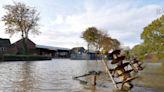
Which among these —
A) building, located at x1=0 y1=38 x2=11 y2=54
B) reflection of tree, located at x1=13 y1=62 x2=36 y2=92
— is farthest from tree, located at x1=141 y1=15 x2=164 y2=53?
building, located at x1=0 y1=38 x2=11 y2=54

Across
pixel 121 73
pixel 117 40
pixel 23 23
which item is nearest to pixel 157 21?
pixel 121 73

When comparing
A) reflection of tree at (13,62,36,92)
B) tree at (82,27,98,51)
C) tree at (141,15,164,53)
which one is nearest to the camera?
reflection of tree at (13,62,36,92)

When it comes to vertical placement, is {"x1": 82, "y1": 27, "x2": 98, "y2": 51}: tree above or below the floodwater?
above

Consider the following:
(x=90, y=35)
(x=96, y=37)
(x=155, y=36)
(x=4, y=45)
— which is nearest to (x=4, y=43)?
(x=4, y=45)

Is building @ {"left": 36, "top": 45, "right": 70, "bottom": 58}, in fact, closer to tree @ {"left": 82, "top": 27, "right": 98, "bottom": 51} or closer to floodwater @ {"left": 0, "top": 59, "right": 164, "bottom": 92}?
tree @ {"left": 82, "top": 27, "right": 98, "bottom": 51}

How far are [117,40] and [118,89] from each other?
118147 mm

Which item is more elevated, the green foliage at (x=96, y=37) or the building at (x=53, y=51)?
the green foliage at (x=96, y=37)

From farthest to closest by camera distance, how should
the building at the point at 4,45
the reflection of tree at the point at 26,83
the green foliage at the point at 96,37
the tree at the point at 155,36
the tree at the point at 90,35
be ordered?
the tree at the point at 90,35 → the green foliage at the point at 96,37 → the building at the point at 4,45 → the tree at the point at 155,36 → the reflection of tree at the point at 26,83

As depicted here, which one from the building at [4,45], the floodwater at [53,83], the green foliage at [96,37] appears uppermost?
the green foliage at [96,37]

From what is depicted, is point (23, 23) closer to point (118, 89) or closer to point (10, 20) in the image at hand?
point (10, 20)

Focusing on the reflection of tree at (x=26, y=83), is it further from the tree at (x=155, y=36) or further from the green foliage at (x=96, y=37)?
the green foliage at (x=96, y=37)

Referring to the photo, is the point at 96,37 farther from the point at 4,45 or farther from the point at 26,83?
Answer: the point at 26,83

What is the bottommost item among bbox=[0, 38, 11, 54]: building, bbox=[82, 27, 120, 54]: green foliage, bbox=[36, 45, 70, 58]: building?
bbox=[36, 45, 70, 58]: building

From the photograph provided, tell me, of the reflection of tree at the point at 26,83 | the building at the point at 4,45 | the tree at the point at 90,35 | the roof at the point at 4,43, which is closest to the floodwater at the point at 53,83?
the reflection of tree at the point at 26,83
